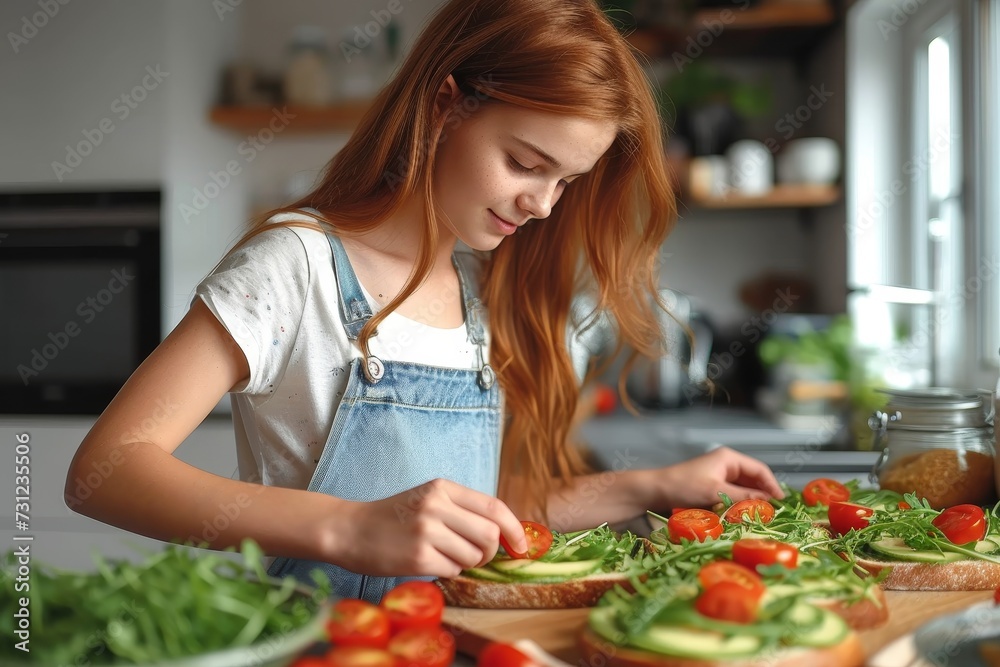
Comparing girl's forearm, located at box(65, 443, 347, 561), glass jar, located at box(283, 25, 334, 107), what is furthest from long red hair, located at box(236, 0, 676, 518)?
glass jar, located at box(283, 25, 334, 107)

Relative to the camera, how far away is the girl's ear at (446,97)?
1.17 metres

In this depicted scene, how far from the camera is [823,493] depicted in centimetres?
120

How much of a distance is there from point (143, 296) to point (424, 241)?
2.19 m

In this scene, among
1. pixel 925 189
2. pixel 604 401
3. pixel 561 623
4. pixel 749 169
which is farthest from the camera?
pixel 604 401

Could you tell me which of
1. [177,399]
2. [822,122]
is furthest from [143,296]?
[822,122]

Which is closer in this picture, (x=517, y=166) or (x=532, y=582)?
(x=532, y=582)

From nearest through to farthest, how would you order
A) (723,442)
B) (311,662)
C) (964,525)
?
(311,662) → (964,525) → (723,442)

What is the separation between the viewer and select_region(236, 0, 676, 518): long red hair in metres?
1.12

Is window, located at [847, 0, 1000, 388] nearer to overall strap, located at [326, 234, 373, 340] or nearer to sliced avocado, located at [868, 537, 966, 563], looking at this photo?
sliced avocado, located at [868, 537, 966, 563]

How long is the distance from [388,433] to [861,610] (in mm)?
596

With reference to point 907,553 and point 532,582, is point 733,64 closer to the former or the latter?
point 907,553

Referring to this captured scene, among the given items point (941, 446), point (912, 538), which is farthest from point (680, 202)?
point (912, 538)

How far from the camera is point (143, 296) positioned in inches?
121

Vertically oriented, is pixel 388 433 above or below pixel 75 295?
below
